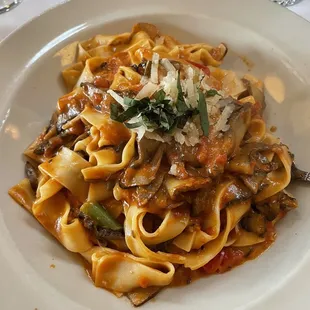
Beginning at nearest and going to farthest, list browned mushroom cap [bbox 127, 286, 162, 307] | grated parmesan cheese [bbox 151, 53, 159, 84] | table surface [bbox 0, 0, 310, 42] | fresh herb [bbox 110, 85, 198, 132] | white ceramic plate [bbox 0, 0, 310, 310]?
1. white ceramic plate [bbox 0, 0, 310, 310]
2. browned mushroom cap [bbox 127, 286, 162, 307]
3. fresh herb [bbox 110, 85, 198, 132]
4. grated parmesan cheese [bbox 151, 53, 159, 84]
5. table surface [bbox 0, 0, 310, 42]

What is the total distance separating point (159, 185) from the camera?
3.68 metres

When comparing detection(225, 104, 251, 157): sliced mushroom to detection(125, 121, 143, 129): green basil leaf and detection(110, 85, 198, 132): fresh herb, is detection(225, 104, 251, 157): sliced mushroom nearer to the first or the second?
detection(110, 85, 198, 132): fresh herb

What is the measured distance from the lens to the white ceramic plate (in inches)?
131

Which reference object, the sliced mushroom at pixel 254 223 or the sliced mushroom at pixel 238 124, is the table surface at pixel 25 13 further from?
the sliced mushroom at pixel 254 223

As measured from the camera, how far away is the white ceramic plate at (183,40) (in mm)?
3332

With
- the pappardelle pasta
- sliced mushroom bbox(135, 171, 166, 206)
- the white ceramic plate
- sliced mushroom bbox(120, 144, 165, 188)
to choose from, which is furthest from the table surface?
sliced mushroom bbox(135, 171, 166, 206)

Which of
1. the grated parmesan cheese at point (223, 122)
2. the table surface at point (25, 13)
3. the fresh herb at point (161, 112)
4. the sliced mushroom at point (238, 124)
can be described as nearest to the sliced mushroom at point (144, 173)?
the fresh herb at point (161, 112)

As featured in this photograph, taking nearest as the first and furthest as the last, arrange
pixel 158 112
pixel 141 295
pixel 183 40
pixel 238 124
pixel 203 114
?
pixel 141 295 < pixel 158 112 < pixel 203 114 < pixel 238 124 < pixel 183 40

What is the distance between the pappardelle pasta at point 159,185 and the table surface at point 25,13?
1.70 meters

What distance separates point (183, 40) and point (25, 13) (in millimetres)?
1833

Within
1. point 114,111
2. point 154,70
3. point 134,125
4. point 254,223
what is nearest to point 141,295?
point 254,223

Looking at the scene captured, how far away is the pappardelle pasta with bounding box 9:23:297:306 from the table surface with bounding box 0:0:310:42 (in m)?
1.70

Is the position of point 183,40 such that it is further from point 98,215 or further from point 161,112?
point 98,215

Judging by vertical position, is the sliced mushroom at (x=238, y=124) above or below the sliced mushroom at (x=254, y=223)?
above
